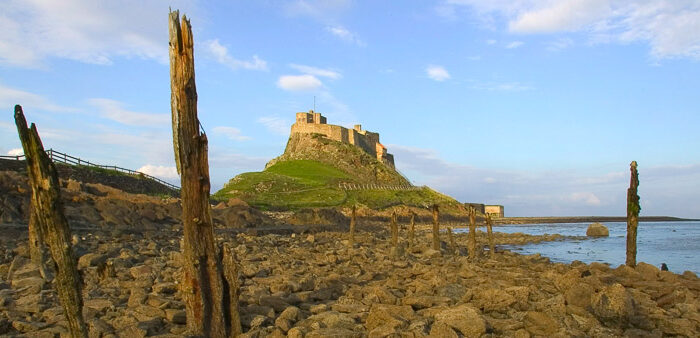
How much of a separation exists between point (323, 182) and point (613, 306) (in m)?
80.7

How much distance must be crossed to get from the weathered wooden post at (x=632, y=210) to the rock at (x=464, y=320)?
13140 mm

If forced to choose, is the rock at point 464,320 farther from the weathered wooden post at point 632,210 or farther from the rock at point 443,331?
the weathered wooden post at point 632,210

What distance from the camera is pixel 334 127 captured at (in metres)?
114

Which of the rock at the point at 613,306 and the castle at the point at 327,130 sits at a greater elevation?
the castle at the point at 327,130

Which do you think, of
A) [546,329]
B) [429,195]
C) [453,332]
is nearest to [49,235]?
[453,332]

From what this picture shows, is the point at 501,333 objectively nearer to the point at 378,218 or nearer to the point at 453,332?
the point at 453,332

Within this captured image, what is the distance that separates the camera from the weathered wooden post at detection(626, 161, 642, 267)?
18891 millimetres

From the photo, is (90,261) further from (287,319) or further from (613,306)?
(613,306)

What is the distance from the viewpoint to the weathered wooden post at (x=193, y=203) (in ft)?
24.8

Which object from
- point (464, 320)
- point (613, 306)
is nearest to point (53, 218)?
point (464, 320)

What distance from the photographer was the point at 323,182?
293 ft

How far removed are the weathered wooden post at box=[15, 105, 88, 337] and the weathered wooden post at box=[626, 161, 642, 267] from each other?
17.9 meters

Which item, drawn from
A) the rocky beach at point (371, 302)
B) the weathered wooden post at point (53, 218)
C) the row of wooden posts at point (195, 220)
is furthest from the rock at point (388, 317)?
the weathered wooden post at point (53, 218)

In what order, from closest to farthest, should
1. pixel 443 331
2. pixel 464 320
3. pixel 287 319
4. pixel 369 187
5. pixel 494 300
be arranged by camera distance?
1. pixel 443 331
2. pixel 464 320
3. pixel 287 319
4. pixel 494 300
5. pixel 369 187
